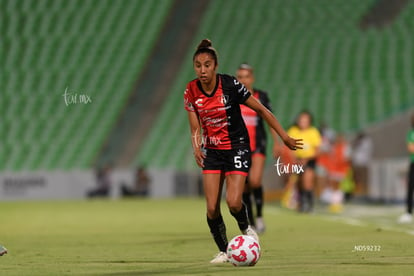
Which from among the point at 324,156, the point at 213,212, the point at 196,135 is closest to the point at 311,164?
the point at 324,156

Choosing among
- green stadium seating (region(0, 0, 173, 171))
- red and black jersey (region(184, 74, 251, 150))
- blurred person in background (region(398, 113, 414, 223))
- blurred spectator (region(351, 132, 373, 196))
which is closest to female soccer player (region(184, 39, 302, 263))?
Answer: red and black jersey (region(184, 74, 251, 150))

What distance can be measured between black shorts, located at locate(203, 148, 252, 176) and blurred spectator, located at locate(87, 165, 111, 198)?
20.9 meters

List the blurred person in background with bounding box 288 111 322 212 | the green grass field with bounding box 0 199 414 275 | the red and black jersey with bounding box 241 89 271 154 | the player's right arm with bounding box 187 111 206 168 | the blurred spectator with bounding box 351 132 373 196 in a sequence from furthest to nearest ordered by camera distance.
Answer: the blurred spectator with bounding box 351 132 373 196 < the blurred person in background with bounding box 288 111 322 212 < the red and black jersey with bounding box 241 89 271 154 < the player's right arm with bounding box 187 111 206 168 < the green grass field with bounding box 0 199 414 275

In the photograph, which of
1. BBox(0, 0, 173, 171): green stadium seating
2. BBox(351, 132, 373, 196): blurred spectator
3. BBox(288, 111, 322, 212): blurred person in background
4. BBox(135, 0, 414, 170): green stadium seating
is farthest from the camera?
BBox(135, 0, 414, 170): green stadium seating

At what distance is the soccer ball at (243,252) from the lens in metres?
9.02

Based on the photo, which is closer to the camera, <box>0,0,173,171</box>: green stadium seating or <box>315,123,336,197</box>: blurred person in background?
<box>315,123,336,197</box>: blurred person in background

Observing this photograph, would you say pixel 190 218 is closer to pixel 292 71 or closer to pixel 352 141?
pixel 352 141

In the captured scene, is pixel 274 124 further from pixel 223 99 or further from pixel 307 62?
pixel 307 62

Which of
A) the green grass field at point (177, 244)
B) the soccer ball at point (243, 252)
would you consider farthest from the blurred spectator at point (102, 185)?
the soccer ball at point (243, 252)

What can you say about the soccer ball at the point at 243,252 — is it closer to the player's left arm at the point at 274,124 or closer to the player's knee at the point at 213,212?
the player's knee at the point at 213,212

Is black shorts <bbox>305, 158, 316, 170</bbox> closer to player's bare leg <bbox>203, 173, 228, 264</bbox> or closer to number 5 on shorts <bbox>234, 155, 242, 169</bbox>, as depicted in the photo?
player's bare leg <bbox>203, 173, 228, 264</bbox>

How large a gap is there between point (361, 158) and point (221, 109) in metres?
18.3

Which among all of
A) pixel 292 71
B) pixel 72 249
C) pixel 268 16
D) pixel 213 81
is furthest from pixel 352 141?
pixel 213 81

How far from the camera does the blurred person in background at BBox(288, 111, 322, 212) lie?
812 inches
